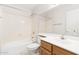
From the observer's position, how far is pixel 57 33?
1.00 meters

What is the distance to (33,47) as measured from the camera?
99cm

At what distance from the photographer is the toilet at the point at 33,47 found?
0.97 m

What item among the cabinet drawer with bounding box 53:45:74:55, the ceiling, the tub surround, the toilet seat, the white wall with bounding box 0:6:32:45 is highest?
the ceiling

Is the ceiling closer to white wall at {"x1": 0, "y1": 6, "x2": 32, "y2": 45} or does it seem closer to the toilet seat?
white wall at {"x1": 0, "y1": 6, "x2": 32, "y2": 45}

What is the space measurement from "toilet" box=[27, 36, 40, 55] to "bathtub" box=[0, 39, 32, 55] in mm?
34

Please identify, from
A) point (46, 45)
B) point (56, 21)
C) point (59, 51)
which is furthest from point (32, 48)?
point (56, 21)

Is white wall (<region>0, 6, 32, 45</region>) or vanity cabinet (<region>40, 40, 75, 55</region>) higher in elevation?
white wall (<region>0, 6, 32, 45</region>)

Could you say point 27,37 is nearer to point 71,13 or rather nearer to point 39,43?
point 39,43

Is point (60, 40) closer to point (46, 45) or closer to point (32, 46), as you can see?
point (46, 45)

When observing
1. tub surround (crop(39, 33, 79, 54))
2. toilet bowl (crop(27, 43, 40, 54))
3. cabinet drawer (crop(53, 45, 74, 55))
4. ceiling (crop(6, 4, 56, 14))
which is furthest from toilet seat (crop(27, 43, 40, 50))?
ceiling (crop(6, 4, 56, 14))

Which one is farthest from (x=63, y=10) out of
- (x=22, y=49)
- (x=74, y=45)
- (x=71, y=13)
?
(x=22, y=49)

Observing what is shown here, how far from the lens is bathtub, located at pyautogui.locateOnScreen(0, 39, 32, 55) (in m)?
0.90

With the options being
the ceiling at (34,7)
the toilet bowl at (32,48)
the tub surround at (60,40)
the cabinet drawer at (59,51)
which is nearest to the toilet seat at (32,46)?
the toilet bowl at (32,48)

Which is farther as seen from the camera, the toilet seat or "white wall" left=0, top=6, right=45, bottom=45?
the toilet seat
